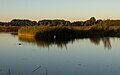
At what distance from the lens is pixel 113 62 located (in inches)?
321

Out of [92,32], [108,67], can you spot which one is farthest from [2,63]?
[92,32]

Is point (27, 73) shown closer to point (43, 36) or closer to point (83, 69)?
point (83, 69)

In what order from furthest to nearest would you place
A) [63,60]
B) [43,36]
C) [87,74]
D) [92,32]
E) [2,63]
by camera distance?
[92,32] < [43,36] < [63,60] < [2,63] < [87,74]

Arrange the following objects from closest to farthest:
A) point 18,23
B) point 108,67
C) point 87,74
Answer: point 87,74
point 108,67
point 18,23

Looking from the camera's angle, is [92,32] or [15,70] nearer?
[15,70]

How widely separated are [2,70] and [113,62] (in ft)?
11.7

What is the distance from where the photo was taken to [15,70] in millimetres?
6828

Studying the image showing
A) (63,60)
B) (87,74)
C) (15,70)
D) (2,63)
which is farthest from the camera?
(63,60)

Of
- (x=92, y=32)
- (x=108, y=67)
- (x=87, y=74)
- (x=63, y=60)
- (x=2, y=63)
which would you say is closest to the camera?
(x=87, y=74)

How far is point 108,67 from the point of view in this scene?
7.28m

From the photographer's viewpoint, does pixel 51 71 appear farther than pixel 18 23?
No

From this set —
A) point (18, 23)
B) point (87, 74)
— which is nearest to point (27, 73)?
point (87, 74)

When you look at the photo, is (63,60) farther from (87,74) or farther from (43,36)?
(43,36)

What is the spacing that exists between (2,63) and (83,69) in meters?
2.61
